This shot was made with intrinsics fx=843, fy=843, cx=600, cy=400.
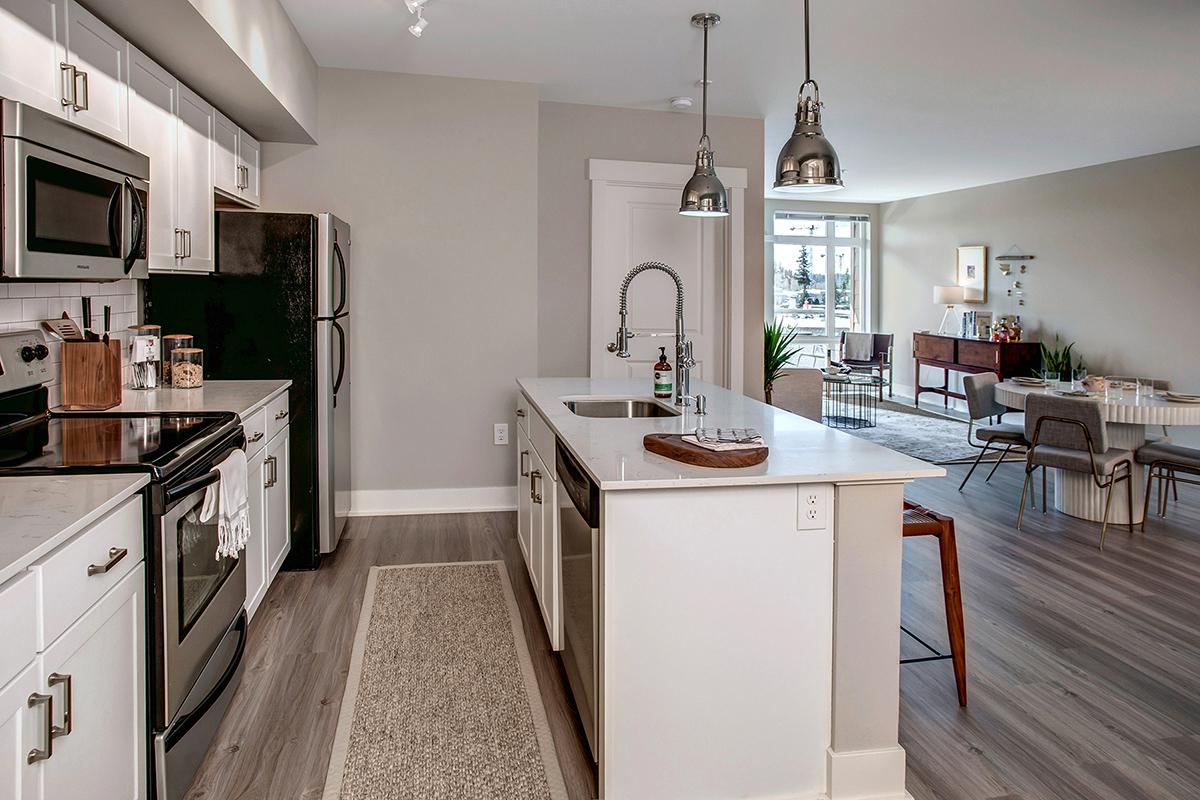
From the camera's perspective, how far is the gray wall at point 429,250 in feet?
15.3

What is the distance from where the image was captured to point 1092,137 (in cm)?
657

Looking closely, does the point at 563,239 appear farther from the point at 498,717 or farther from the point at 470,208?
the point at 498,717

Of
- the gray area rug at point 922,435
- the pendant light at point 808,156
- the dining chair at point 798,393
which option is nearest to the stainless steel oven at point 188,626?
the pendant light at point 808,156

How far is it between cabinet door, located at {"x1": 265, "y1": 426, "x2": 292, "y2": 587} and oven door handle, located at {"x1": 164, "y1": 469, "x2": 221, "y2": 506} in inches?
45.8

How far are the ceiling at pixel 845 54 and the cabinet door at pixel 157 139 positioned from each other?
3.04 ft

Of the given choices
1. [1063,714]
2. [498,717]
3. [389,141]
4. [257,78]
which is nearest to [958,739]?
[1063,714]

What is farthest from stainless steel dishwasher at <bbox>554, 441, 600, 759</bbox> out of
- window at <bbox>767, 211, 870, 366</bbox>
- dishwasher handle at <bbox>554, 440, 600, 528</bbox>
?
window at <bbox>767, 211, 870, 366</bbox>

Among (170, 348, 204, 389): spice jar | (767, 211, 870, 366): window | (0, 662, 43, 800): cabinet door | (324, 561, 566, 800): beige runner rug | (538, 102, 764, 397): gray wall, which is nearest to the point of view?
(0, 662, 43, 800): cabinet door

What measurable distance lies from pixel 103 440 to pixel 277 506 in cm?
146

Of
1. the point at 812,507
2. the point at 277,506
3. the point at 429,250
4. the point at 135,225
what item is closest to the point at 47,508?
the point at 135,225

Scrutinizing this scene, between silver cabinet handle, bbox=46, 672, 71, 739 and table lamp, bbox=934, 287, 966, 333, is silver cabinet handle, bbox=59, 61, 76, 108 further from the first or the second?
table lamp, bbox=934, 287, 966, 333

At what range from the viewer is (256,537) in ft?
10.3

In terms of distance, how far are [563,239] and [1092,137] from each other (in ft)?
14.4

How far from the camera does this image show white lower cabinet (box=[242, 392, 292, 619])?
3037 mm
